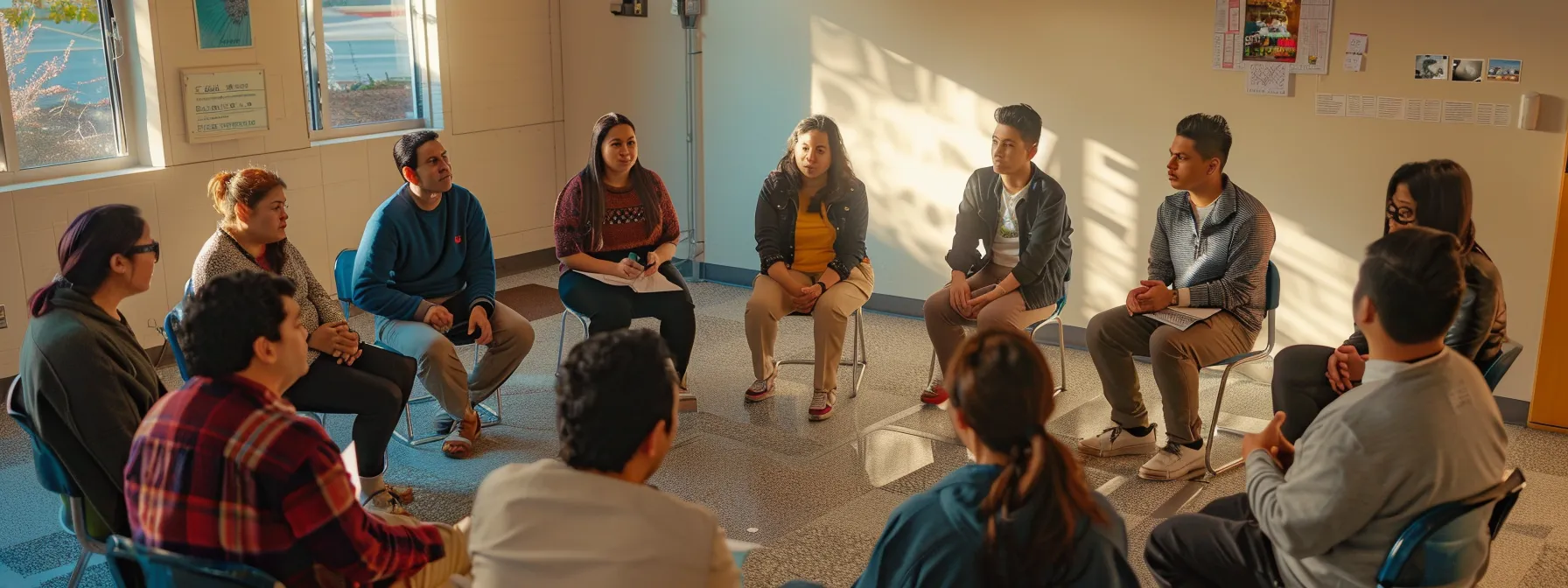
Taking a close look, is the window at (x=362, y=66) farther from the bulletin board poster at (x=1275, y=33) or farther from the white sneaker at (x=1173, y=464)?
the white sneaker at (x=1173, y=464)

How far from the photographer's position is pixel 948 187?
5.78m

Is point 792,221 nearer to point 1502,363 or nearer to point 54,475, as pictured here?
point 1502,363

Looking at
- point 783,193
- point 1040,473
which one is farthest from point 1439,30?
point 1040,473

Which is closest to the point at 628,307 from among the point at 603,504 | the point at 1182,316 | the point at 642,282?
the point at 642,282

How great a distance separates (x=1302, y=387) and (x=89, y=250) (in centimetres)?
320

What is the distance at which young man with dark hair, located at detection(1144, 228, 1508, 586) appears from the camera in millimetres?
2107

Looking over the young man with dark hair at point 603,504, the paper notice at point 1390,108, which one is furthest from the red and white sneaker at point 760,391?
the young man with dark hair at point 603,504

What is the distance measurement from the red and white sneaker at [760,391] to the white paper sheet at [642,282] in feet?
1.69

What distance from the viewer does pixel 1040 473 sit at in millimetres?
1762

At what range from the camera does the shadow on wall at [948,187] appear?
501 centimetres

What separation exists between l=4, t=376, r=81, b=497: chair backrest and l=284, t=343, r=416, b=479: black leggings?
0.94 meters

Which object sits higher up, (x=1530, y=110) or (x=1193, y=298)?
(x=1530, y=110)

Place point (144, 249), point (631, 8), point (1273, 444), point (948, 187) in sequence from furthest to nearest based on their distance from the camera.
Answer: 1. point (631, 8)
2. point (948, 187)
3. point (144, 249)
4. point (1273, 444)

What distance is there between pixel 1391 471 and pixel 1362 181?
3.02 meters
